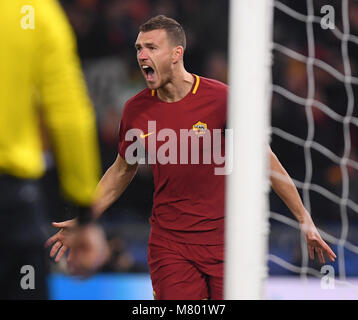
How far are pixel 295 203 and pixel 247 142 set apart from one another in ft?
2.33

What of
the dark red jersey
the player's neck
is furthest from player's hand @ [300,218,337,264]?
the player's neck

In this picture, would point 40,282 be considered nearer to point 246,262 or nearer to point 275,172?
point 246,262

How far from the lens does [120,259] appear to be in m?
4.65

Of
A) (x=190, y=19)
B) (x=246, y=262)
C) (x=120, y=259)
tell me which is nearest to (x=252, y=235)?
(x=246, y=262)

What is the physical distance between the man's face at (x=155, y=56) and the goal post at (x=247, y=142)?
0.74m

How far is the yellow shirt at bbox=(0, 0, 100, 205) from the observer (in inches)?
64.5

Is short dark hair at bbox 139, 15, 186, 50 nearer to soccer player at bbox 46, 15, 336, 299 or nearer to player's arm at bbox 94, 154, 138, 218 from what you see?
soccer player at bbox 46, 15, 336, 299

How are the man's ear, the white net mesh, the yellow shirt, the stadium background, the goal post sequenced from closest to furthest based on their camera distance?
the yellow shirt, the goal post, the man's ear, the stadium background, the white net mesh

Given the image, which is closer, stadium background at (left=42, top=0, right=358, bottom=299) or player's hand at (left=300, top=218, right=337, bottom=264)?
player's hand at (left=300, top=218, right=337, bottom=264)

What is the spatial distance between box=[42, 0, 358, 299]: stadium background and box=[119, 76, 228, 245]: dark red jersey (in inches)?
64.3

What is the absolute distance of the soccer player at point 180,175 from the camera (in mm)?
2676

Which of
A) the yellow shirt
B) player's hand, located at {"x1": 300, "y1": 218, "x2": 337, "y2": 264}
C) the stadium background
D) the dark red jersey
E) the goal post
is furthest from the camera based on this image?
the stadium background

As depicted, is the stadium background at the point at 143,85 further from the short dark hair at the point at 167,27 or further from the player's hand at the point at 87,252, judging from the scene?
the player's hand at the point at 87,252

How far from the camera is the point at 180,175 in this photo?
2.67 metres
